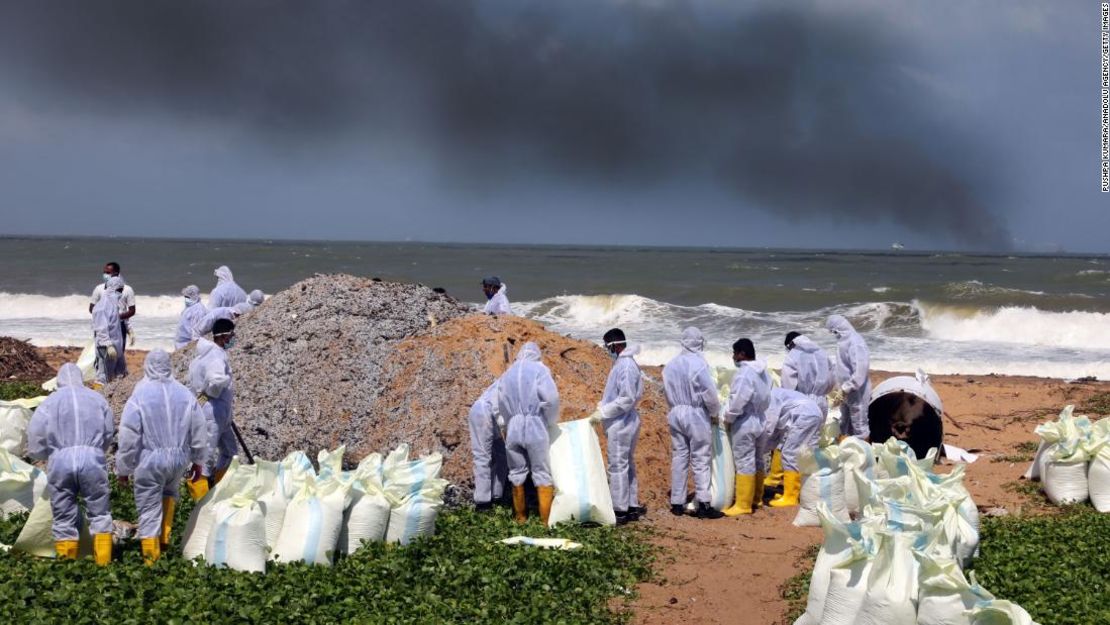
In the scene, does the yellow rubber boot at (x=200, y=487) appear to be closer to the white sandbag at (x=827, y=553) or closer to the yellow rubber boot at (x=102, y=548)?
the yellow rubber boot at (x=102, y=548)

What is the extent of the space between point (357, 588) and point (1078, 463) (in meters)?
6.76

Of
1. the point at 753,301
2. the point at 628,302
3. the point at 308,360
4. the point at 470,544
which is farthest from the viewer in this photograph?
the point at 753,301

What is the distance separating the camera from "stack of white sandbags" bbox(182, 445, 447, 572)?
6.84m

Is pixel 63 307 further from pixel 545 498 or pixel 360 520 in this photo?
pixel 360 520

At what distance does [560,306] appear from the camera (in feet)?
112

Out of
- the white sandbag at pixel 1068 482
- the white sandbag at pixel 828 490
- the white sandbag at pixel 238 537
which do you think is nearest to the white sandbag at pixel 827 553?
the white sandbag at pixel 828 490

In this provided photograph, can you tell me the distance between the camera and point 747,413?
9.63 meters

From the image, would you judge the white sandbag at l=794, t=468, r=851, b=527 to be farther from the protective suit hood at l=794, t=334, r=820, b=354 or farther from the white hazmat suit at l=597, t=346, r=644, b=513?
the protective suit hood at l=794, t=334, r=820, b=354

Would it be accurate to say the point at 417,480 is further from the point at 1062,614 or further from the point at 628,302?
the point at 628,302

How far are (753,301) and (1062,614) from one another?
30.8 meters

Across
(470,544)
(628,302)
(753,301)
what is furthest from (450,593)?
(753,301)

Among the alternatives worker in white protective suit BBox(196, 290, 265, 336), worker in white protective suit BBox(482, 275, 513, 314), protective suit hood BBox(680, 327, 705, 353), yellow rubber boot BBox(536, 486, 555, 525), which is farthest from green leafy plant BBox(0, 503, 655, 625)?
worker in white protective suit BBox(482, 275, 513, 314)

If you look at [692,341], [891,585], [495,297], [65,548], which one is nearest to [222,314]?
[495,297]

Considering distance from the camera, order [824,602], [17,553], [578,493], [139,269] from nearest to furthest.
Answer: [824,602], [17,553], [578,493], [139,269]
